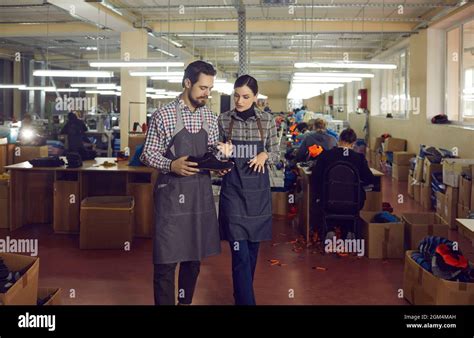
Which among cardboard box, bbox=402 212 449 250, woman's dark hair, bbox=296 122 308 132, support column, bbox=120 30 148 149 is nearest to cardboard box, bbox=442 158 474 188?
cardboard box, bbox=402 212 449 250

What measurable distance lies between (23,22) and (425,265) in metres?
10.3

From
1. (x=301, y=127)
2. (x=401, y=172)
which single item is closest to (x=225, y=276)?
(x=301, y=127)

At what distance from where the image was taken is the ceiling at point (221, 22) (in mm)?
9156

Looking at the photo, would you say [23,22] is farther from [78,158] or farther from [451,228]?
[451,228]

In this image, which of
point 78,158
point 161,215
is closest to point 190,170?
point 161,215

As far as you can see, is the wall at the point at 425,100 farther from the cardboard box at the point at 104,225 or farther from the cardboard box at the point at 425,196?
the cardboard box at the point at 104,225

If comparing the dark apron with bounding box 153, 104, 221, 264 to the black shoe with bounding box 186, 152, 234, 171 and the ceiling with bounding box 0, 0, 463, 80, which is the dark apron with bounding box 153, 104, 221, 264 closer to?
the black shoe with bounding box 186, 152, 234, 171

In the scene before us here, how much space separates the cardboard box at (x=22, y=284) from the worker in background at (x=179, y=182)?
61 centimetres

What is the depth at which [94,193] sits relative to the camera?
6062mm

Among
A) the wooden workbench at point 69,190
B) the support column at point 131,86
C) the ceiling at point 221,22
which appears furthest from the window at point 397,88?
the wooden workbench at point 69,190

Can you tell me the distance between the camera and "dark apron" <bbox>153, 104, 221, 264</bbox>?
2771 mm

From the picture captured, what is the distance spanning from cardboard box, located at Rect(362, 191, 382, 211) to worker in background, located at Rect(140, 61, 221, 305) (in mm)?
3451
